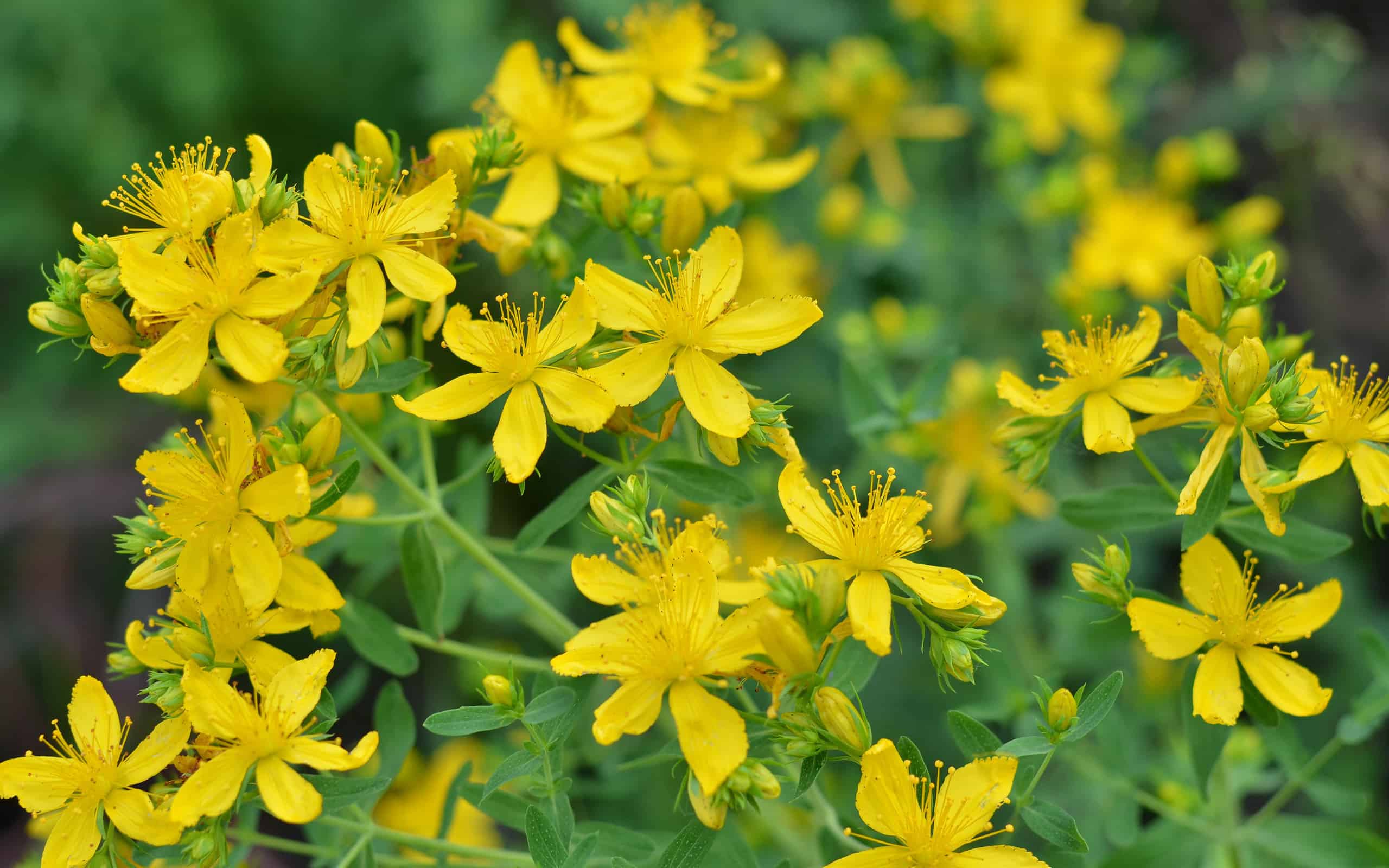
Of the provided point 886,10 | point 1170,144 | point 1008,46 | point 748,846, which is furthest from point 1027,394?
point 886,10

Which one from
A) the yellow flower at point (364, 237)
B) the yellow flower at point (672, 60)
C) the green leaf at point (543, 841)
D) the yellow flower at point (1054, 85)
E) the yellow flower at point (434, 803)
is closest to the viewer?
the green leaf at point (543, 841)

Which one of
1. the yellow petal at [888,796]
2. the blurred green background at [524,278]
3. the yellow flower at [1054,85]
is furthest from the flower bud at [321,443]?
the yellow flower at [1054,85]

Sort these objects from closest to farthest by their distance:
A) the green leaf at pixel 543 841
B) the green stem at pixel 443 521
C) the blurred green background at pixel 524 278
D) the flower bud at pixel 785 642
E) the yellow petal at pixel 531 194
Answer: the flower bud at pixel 785 642 < the green leaf at pixel 543 841 < the green stem at pixel 443 521 < the yellow petal at pixel 531 194 < the blurred green background at pixel 524 278

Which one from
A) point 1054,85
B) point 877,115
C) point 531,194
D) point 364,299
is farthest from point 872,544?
point 1054,85

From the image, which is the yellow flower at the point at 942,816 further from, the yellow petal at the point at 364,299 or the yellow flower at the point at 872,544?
the yellow petal at the point at 364,299

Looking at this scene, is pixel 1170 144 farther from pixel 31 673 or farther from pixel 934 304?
pixel 31 673

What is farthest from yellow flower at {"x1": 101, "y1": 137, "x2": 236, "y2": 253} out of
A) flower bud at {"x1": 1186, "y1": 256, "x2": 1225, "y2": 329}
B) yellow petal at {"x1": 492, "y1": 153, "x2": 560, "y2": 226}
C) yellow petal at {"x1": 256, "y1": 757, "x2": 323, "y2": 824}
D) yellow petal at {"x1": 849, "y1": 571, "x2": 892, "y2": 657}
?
flower bud at {"x1": 1186, "y1": 256, "x2": 1225, "y2": 329}

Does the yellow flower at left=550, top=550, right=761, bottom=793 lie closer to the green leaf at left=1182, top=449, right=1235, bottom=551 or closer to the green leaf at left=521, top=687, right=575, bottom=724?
the green leaf at left=521, top=687, right=575, bottom=724
